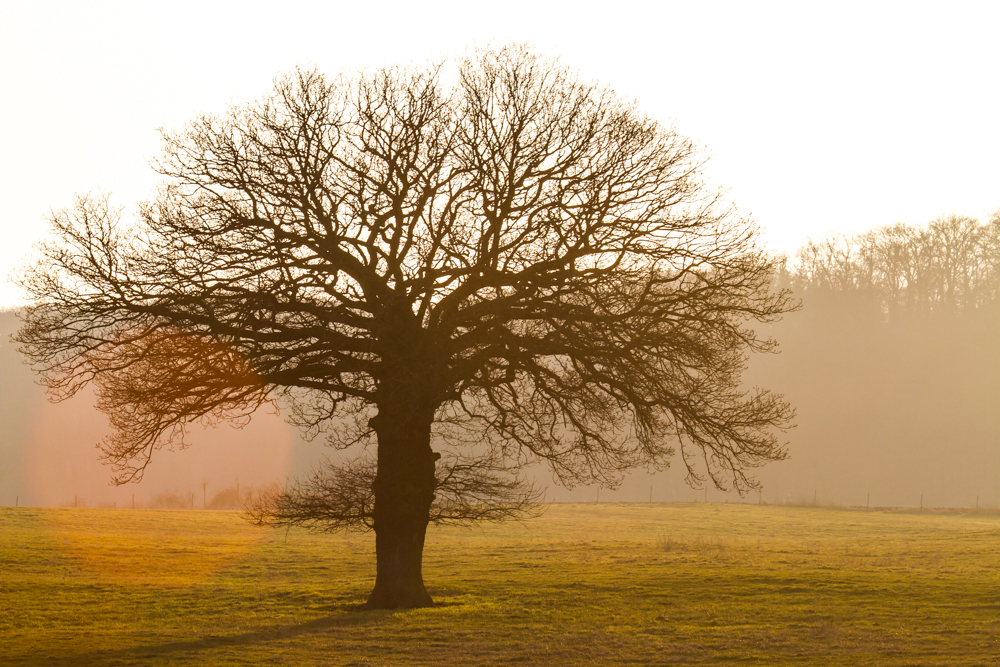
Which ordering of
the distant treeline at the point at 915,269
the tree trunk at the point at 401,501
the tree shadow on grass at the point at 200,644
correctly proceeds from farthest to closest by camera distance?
1. the distant treeline at the point at 915,269
2. the tree trunk at the point at 401,501
3. the tree shadow on grass at the point at 200,644

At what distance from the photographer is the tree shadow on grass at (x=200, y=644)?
39.8ft

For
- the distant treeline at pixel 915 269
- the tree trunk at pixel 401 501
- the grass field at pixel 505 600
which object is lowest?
the grass field at pixel 505 600

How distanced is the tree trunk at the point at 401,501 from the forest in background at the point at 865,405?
55.4 m

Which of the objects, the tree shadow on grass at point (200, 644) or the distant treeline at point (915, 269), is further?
the distant treeline at point (915, 269)

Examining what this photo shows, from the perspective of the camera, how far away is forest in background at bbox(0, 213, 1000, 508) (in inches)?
2781

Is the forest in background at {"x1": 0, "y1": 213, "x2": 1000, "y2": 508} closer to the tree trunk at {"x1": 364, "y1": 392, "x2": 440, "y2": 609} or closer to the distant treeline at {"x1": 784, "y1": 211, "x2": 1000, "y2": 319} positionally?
the distant treeline at {"x1": 784, "y1": 211, "x2": 1000, "y2": 319}

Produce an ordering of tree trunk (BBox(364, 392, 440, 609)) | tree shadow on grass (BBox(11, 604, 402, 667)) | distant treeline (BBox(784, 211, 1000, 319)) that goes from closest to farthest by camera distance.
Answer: tree shadow on grass (BBox(11, 604, 402, 667)) < tree trunk (BBox(364, 392, 440, 609)) < distant treeline (BBox(784, 211, 1000, 319))

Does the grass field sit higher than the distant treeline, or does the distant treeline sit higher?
the distant treeline

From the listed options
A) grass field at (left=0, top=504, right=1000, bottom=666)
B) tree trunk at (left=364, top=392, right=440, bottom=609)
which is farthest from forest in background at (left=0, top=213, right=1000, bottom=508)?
tree trunk at (left=364, top=392, right=440, bottom=609)

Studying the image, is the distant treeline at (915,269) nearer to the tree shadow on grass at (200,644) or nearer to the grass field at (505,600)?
the grass field at (505,600)

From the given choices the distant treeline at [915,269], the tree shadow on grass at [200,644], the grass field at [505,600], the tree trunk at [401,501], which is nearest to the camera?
the tree shadow on grass at [200,644]

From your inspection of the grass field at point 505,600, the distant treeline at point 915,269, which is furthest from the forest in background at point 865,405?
the grass field at point 505,600

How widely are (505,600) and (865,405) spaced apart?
2627 inches

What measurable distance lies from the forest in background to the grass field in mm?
36800
